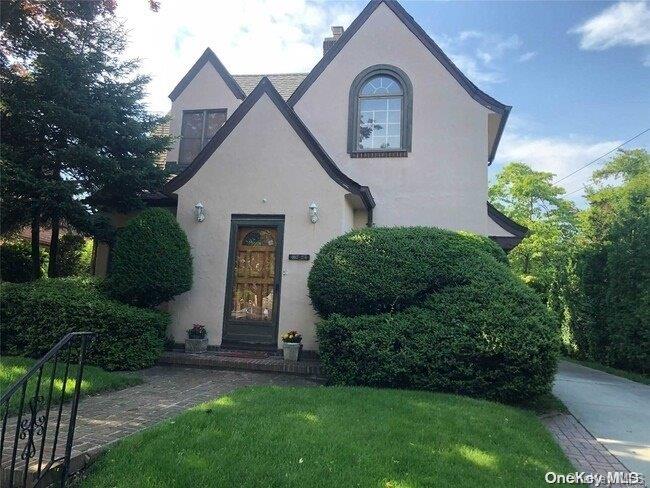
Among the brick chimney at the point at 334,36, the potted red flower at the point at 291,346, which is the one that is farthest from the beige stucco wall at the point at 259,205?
the brick chimney at the point at 334,36

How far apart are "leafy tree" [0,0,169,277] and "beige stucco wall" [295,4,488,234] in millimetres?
4638

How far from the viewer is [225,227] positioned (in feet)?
31.3

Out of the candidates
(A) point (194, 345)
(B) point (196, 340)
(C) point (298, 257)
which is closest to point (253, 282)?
(C) point (298, 257)

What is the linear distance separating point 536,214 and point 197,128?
22.0 metres

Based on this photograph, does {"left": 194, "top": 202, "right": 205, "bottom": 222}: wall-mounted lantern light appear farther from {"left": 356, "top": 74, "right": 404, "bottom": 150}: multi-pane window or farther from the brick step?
{"left": 356, "top": 74, "right": 404, "bottom": 150}: multi-pane window

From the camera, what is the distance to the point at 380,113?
1118 centimetres

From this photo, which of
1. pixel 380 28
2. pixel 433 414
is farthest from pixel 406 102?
pixel 433 414

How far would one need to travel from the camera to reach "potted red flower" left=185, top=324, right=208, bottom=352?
8.91 meters

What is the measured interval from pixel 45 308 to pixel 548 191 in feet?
87.4

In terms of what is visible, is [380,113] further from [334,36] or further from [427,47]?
[334,36]

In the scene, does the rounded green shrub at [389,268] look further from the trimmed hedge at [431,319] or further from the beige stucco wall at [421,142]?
the beige stucco wall at [421,142]

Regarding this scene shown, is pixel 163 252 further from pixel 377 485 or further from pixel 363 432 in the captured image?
pixel 377 485

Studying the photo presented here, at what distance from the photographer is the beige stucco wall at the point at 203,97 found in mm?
12617

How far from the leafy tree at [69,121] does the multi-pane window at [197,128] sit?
220 cm
